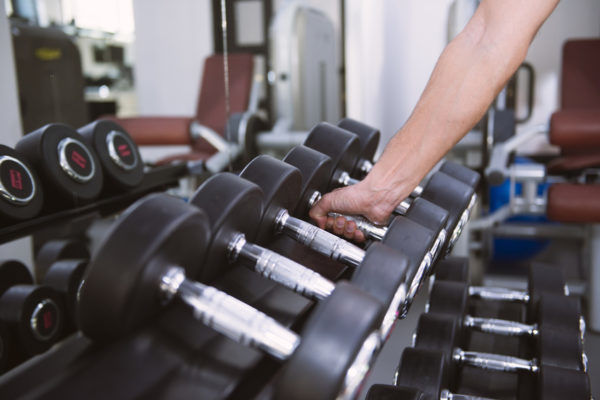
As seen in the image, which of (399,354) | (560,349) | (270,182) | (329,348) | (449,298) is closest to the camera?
(329,348)

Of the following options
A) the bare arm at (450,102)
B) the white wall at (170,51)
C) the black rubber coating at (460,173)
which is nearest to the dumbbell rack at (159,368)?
the bare arm at (450,102)

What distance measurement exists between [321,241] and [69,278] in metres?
0.41

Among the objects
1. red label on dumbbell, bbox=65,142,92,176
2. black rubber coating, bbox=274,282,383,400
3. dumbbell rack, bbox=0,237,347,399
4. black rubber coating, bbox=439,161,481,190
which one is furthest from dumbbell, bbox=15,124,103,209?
black rubber coating, bbox=439,161,481,190

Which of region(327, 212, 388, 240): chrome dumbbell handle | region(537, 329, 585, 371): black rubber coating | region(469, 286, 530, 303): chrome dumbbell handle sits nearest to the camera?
region(327, 212, 388, 240): chrome dumbbell handle

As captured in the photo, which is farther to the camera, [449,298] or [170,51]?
[449,298]

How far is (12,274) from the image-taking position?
0.68 m

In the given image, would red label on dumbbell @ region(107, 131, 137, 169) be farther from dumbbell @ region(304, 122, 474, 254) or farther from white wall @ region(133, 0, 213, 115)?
dumbbell @ region(304, 122, 474, 254)

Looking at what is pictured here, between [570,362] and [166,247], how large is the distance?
2.71 feet

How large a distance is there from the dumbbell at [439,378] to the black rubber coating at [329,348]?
45 cm

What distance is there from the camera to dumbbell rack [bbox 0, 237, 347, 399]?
0.40 meters

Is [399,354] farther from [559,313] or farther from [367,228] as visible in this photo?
[367,228]

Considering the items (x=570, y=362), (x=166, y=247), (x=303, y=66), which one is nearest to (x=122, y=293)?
(x=166, y=247)

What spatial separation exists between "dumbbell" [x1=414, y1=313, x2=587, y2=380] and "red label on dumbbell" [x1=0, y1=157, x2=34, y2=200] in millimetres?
720

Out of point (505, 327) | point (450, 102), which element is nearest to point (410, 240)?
point (450, 102)
